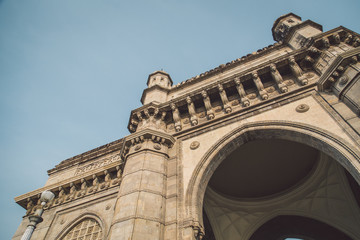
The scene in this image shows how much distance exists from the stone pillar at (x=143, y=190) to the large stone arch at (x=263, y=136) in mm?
910

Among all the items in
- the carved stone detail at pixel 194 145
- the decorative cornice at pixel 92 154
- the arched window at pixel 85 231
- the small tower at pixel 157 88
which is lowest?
the arched window at pixel 85 231

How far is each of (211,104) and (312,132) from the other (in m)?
3.80

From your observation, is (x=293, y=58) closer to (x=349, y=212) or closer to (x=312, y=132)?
(x=312, y=132)

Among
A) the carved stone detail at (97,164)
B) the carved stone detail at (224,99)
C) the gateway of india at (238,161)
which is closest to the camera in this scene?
the gateway of india at (238,161)

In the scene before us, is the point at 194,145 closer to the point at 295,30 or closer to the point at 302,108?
the point at 302,108

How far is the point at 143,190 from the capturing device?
22.7 feet

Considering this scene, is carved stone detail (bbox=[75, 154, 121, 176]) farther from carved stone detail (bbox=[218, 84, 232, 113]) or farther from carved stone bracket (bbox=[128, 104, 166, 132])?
carved stone detail (bbox=[218, 84, 232, 113])

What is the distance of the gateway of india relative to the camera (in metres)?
6.56

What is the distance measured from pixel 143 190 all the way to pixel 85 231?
3657 millimetres

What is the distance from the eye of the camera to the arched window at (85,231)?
8.40 m

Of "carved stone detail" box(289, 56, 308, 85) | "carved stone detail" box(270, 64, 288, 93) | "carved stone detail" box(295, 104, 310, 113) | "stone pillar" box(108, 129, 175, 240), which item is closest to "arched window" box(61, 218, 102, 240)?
"stone pillar" box(108, 129, 175, 240)

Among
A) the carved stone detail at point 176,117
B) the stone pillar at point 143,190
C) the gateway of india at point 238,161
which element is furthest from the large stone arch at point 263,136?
the carved stone detail at point 176,117

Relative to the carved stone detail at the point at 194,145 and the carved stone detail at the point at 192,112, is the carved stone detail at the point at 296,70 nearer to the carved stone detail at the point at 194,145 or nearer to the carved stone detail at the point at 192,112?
the carved stone detail at the point at 192,112

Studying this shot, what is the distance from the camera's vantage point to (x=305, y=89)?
786cm
